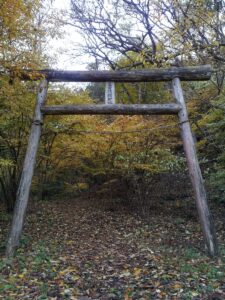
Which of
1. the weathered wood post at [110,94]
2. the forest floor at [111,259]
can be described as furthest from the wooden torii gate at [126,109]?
the forest floor at [111,259]

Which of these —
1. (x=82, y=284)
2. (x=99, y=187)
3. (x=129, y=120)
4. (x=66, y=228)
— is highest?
(x=129, y=120)

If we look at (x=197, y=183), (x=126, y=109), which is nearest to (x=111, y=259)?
(x=197, y=183)

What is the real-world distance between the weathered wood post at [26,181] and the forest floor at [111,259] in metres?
0.30

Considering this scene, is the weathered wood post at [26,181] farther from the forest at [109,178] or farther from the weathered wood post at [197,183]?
the weathered wood post at [197,183]

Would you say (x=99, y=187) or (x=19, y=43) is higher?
(x=19, y=43)

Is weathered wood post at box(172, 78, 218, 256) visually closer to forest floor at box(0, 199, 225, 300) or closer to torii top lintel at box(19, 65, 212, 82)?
torii top lintel at box(19, 65, 212, 82)

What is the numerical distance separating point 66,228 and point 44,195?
424 cm

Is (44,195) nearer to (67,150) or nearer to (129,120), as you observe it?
(67,150)

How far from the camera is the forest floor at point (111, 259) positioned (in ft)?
14.5

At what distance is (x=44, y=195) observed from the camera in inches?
481

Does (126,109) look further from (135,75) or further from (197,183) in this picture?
(197,183)

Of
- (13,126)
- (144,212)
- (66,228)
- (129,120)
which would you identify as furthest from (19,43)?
(144,212)

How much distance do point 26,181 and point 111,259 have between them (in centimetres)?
219

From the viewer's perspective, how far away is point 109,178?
10.4 m
